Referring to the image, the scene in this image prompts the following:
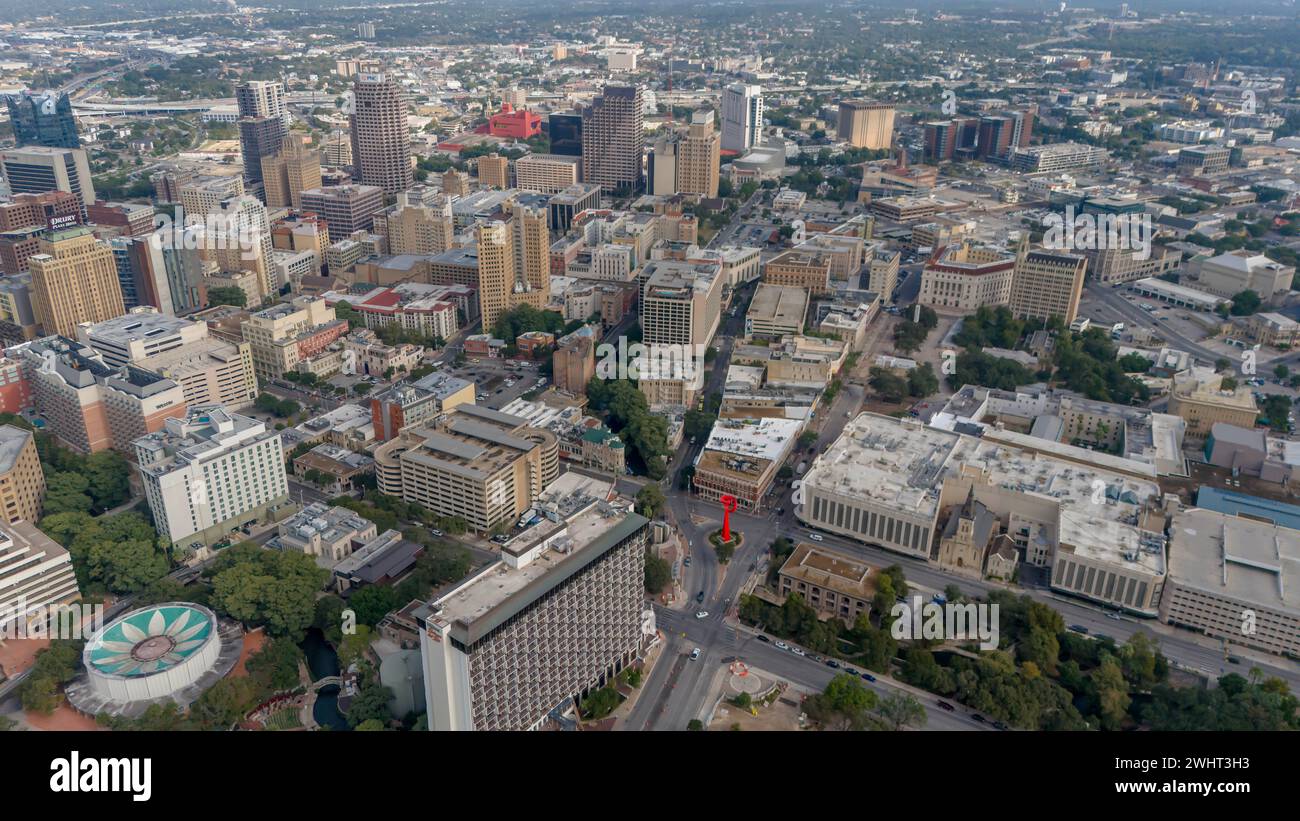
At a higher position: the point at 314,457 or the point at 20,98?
the point at 20,98

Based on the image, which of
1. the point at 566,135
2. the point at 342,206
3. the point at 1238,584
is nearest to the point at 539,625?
the point at 1238,584

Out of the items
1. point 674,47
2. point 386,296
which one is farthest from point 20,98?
point 674,47

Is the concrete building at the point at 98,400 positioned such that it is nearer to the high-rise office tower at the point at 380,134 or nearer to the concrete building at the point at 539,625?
the concrete building at the point at 539,625

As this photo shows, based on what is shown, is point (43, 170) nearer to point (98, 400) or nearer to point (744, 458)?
point (98, 400)

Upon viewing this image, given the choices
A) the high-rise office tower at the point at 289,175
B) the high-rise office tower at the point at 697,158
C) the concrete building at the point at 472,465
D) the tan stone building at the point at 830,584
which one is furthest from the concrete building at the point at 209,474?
the high-rise office tower at the point at 697,158

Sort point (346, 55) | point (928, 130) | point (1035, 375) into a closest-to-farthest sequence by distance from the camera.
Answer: point (1035, 375)
point (928, 130)
point (346, 55)

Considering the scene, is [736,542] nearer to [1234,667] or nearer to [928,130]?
[1234,667]

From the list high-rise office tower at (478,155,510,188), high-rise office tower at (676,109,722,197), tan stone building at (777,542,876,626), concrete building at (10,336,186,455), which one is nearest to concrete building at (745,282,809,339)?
tan stone building at (777,542,876,626)

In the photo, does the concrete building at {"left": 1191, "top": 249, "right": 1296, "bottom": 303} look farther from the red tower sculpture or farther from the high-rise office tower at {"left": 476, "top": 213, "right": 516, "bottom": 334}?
the high-rise office tower at {"left": 476, "top": 213, "right": 516, "bottom": 334}
